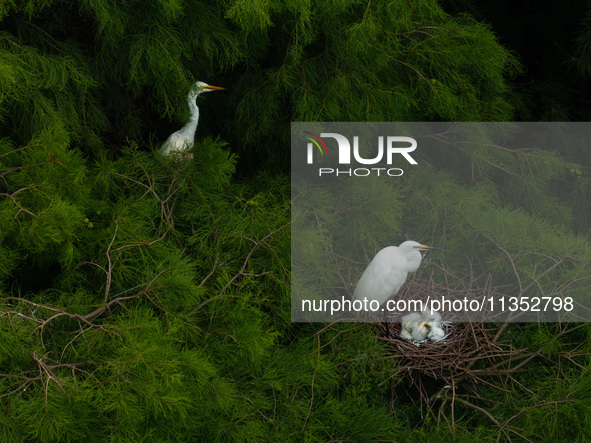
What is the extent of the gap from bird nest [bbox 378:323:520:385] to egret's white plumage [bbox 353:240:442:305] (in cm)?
10

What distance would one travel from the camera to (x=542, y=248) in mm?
2191

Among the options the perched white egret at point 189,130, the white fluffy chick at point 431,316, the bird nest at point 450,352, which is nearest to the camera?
the bird nest at point 450,352

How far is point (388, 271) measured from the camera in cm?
215

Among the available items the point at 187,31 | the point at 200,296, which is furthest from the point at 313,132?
the point at 200,296

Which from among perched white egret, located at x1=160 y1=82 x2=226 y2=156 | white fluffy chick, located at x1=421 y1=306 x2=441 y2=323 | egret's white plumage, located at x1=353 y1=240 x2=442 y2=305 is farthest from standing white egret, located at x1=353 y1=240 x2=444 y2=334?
perched white egret, located at x1=160 y1=82 x2=226 y2=156

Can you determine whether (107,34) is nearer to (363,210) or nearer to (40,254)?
(40,254)

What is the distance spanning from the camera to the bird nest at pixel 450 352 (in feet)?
6.77

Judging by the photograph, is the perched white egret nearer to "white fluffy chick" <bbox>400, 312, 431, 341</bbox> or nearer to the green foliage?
the green foliage

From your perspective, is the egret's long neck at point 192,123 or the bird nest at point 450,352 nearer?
the bird nest at point 450,352

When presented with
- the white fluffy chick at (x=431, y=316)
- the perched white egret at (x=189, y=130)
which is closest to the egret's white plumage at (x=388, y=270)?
the white fluffy chick at (x=431, y=316)

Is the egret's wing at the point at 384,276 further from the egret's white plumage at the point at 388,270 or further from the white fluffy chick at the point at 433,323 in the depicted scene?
the white fluffy chick at the point at 433,323

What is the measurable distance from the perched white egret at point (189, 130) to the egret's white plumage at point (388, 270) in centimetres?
64

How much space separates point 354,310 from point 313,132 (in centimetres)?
54

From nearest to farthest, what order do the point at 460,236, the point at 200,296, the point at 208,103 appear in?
1. the point at 200,296
2. the point at 460,236
3. the point at 208,103
